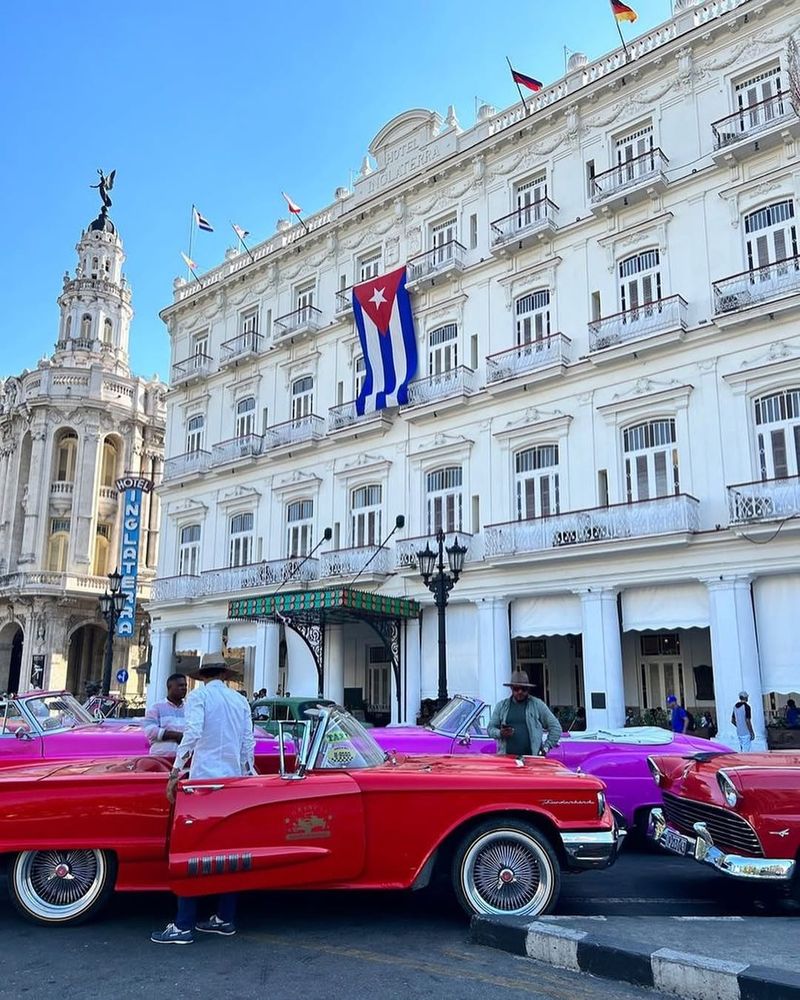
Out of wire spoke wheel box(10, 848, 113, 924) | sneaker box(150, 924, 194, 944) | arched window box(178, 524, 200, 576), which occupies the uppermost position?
arched window box(178, 524, 200, 576)

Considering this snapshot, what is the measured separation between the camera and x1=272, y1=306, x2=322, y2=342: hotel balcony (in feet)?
89.3

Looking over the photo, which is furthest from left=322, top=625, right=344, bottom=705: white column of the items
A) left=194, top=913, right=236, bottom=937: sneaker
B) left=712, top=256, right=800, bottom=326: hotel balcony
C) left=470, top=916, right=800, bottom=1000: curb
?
left=470, top=916, right=800, bottom=1000: curb

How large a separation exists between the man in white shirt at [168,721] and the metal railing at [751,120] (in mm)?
17898

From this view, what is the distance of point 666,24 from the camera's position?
827 inches

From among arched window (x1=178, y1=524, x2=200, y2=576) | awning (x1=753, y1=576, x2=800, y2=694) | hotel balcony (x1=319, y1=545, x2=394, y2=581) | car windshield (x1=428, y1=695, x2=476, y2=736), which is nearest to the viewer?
car windshield (x1=428, y1=695, x2=476, y2=736)

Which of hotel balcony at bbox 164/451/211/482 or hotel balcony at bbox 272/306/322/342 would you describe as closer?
hotel balcony at bbox 272/306/322/342

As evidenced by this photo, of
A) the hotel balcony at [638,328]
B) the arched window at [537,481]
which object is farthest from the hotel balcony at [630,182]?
the arched window at [537,481]

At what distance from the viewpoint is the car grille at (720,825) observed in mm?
6023

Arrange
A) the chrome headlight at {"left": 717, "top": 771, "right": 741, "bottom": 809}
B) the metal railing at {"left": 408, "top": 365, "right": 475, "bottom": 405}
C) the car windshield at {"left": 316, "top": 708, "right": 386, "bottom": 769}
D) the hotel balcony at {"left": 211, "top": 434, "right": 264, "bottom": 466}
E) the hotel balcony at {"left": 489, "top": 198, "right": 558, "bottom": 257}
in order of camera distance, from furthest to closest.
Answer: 1. the hotel balcony at {"left": 211, "top": 434, "right": 264, "bottom": 466}
2. the metal railing at {"left": 408, "top": 365, "right": 475, "bottom": 405}
3. the hotel balcony at {"left": 489, "top": 198, "right": 558, "bottom": 257}
4. the chrome headlight at {"left": 717, "top": 771, "right": 741, "bottom": 809}
5. the car windshield at {"left": 316, "top": 708, "right": 386, "bottom": 769}

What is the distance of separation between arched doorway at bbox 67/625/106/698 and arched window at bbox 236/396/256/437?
20392 millimetres

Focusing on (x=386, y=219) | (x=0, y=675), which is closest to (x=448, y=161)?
(x=386, y=219)

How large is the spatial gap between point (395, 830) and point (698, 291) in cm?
1683

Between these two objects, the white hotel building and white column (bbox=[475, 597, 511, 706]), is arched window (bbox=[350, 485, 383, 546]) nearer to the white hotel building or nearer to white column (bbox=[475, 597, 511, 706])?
the white hotel building

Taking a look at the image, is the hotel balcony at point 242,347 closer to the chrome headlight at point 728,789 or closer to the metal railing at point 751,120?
the metal railing at point 751,120
